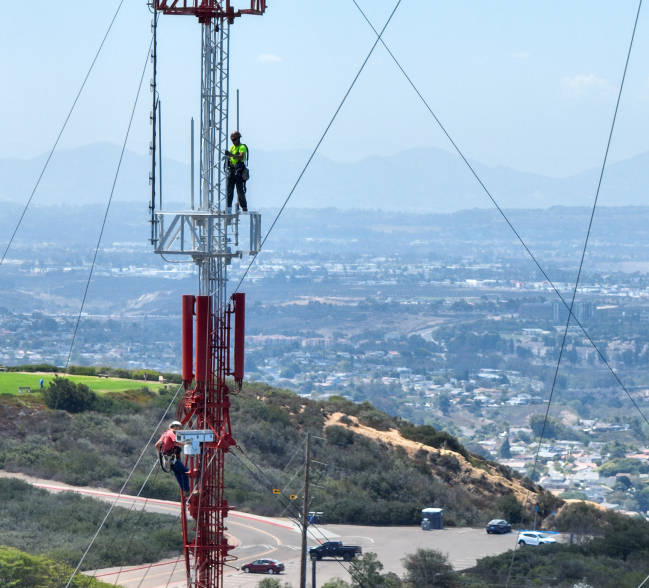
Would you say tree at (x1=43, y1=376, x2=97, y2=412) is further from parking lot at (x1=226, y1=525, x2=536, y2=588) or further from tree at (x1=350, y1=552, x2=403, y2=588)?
tree at (x1=350, y1=552, x2=403, y2=588)

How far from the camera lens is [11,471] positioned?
3809 centimetres

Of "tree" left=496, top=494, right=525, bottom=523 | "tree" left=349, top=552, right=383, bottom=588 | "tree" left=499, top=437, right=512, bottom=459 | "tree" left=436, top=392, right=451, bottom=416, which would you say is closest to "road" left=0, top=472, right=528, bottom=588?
"tree" left=349, top=552, right=383, bottom=588

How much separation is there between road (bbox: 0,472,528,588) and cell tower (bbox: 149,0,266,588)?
11.4m

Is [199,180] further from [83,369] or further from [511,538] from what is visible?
[83,369]

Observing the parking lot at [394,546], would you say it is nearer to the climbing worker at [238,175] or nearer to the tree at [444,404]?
the climbing worker at [238,175]

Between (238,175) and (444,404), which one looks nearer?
(238,175)

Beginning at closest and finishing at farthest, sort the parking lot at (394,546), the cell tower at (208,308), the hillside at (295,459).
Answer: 1. the cell tower at (208,308)
2. the parking lot at (394,546)
3. the hillside at (295,459)

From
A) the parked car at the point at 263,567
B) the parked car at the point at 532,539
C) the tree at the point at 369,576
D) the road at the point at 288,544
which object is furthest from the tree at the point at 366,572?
the parked car at the point at 532,539

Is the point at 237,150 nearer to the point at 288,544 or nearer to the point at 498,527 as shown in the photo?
the point at 288,544

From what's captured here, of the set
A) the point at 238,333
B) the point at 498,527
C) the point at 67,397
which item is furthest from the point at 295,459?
the point at 238,333

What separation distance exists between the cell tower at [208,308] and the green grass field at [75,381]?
3456cm

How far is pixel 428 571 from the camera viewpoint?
28.4 m

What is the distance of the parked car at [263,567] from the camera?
2916 cm

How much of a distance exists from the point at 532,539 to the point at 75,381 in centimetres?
2426
